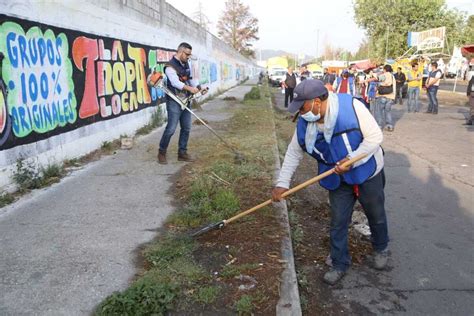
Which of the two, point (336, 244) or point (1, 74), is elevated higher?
point (1, 74)

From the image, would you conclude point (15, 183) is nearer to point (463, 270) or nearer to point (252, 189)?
point (252, 189)

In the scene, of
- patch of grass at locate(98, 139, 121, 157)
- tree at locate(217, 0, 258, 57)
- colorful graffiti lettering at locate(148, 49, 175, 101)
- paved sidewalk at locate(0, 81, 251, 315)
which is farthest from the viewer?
tree at locate(217, 0, 258, 57)

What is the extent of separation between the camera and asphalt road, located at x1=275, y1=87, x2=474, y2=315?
3.16 metres

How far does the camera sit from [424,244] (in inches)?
161

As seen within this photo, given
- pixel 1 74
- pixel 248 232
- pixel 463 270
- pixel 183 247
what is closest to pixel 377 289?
pixel 463 270

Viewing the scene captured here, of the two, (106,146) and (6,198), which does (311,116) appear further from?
(106,146)

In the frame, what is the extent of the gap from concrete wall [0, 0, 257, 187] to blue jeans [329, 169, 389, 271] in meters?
3.74

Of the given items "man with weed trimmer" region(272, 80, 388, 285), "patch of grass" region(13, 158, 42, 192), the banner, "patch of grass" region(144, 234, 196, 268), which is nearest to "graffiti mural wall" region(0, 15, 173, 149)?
"patch of grass" region(13, 158, 42, 192)

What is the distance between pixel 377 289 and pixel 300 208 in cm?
188

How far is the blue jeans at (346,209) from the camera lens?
3297 mm

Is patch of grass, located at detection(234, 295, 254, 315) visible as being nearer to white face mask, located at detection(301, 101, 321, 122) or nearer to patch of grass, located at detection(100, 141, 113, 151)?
white face mask, located at detection(301, 101, 321, 122)

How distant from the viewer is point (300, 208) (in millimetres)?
5133

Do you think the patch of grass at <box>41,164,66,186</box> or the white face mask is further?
the patch of grass at <box>41,164,66,186</box>

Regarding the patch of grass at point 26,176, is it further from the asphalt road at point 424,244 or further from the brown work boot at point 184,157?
the asphalt road at point 424,244
